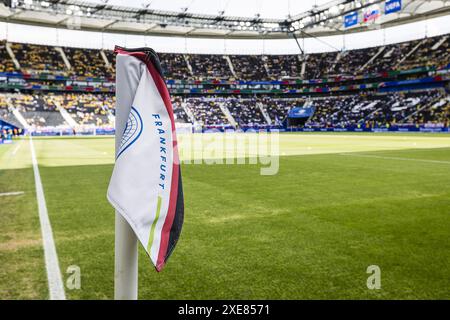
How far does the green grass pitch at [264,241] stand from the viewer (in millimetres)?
3143

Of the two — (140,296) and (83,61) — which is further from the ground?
(83,61)

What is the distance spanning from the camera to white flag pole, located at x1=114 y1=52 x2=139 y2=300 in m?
1.66

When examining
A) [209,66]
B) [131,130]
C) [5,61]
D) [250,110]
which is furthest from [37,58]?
[131,130]

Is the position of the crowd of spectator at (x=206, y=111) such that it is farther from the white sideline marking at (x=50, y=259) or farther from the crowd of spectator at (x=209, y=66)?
the white sideline marking at (x=50, y=259)

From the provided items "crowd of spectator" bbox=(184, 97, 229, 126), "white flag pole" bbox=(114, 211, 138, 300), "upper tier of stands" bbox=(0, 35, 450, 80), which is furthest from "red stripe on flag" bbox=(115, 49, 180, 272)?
"upper tier of stands" bbox=(0, 35, 450, 80)

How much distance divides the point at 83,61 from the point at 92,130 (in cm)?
2337

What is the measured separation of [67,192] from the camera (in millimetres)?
7770

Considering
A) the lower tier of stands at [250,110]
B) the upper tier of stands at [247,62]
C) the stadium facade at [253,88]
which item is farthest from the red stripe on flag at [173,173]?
the upper tier of stands at [247,62]

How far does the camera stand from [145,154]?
5.54 ft

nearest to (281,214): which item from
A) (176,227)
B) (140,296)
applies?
(140,296)

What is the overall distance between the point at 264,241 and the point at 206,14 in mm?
54321

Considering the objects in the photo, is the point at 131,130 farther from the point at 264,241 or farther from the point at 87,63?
the point at 87,63

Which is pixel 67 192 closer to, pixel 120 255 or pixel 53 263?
pixel 53 263

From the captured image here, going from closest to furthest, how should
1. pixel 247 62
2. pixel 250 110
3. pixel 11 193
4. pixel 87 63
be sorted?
pixel 11 193 → pixel 87 63 → pixel 250 110 → pixel 247 62
